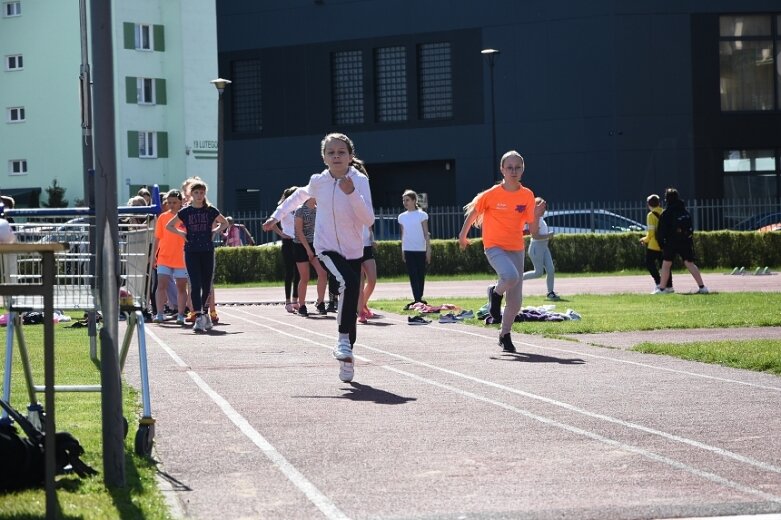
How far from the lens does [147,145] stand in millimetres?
71188

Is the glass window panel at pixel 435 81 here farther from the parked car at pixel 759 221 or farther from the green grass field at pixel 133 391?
the green grass field at pixel 133 391

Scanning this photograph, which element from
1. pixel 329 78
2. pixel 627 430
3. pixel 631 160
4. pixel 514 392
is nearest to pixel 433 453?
pixel 627 430

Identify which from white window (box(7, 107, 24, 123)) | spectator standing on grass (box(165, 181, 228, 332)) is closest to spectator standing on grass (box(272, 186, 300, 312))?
spectator standing on grass (box(165, 181, 228, 332))

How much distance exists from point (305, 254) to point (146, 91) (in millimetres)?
53493

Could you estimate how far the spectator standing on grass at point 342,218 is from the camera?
36.2 ft

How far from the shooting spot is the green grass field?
5887 mm

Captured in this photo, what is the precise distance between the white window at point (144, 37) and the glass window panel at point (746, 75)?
32321 mm

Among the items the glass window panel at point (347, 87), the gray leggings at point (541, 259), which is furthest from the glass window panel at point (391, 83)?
the gray leggings at point (541, 259)

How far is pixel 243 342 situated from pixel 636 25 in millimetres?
37674

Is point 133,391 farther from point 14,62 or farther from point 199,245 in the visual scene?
point 14,62

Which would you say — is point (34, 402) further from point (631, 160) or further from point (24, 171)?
point (24, 171)

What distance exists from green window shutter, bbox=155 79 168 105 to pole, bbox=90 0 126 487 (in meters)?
67.2

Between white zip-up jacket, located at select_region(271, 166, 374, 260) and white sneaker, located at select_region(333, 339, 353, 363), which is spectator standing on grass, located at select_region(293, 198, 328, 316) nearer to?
white zip-up jacket, located at select_region(271, 166, 374, 260)

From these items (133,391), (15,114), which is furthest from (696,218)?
(15,114)
